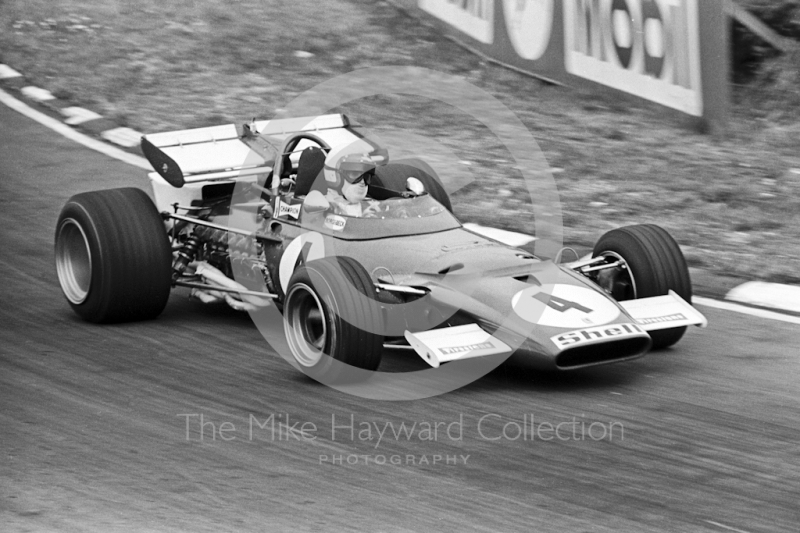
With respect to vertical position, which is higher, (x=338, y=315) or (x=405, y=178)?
(x=338, y=315)

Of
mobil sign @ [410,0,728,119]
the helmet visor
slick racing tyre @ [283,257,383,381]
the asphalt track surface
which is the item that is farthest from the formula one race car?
mobil sign @ [410,0,728,119]

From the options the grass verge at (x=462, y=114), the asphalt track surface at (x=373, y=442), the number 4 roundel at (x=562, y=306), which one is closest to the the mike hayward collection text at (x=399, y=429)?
the asphalt track surface at (x=373, y=442)

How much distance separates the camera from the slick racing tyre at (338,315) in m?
5.82

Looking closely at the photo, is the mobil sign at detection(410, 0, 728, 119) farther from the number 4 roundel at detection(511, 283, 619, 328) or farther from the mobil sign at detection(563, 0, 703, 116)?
the number 4 roundel at detection(511, 283, 619, 328)

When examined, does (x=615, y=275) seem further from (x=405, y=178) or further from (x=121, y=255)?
(x=121, y=255)

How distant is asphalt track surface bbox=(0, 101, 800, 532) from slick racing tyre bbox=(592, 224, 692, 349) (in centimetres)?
32

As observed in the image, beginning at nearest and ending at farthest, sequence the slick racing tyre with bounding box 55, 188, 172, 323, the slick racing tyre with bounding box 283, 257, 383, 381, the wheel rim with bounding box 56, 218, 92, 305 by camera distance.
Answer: the slick racing tyre with bounding box 283, 257, 383, 381 < the slick racing tyre with bounding box 55, 188, 172, 323 < the wheel rim with bounding box 56, 218, 92, 305

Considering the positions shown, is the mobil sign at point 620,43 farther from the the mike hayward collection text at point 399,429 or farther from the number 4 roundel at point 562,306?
the the mike hayward collection text at point 399,429

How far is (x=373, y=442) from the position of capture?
213 inches

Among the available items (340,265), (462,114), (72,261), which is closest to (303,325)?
(340,265)

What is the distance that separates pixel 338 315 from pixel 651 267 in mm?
1914

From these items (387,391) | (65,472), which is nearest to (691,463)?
(387,391)

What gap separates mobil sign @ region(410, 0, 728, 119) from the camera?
1054 cm

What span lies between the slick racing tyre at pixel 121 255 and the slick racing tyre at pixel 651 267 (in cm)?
273
